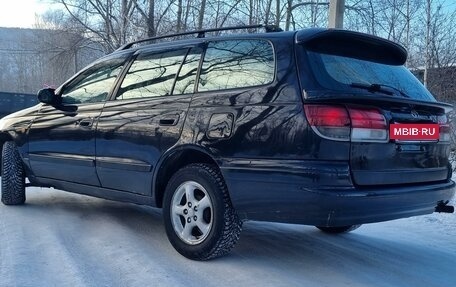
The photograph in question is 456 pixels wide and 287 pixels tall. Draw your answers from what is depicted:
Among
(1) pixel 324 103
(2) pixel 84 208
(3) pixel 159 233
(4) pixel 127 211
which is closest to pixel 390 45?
(1) pixel 324 103

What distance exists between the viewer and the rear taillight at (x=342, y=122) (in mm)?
3223

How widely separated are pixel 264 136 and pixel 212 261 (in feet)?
3.66

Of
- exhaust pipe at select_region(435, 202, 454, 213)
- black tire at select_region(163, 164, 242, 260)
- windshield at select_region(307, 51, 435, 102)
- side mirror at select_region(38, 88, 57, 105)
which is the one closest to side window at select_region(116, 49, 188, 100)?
black tire at select_region(163, 164, 242, 260)

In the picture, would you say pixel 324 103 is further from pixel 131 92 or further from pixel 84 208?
pixel 84 208

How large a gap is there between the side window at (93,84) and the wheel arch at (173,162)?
3.93 ft

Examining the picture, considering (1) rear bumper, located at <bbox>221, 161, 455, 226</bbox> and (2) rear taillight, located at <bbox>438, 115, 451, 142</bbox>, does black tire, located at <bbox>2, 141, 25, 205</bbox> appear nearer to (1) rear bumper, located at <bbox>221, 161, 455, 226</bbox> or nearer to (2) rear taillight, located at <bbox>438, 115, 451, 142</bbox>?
(1) rear bumper, located at <bbox>221, 161, 455, 226</bbox>

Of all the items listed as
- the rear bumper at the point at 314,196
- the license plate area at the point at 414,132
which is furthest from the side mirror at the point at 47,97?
the license plate area at the point at 414,132

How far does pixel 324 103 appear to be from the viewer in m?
3.26

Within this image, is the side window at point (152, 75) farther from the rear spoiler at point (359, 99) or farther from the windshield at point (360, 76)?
the rear spoiler at point (359, 99)

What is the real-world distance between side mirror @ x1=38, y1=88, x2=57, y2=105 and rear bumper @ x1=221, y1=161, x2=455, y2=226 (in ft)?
8.85

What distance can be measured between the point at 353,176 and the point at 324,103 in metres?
0.51

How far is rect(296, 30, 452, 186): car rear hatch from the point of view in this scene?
128 inches

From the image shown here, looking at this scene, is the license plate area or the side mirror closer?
the license plate area

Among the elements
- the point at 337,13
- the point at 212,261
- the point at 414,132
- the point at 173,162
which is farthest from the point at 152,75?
the point at 337,13
